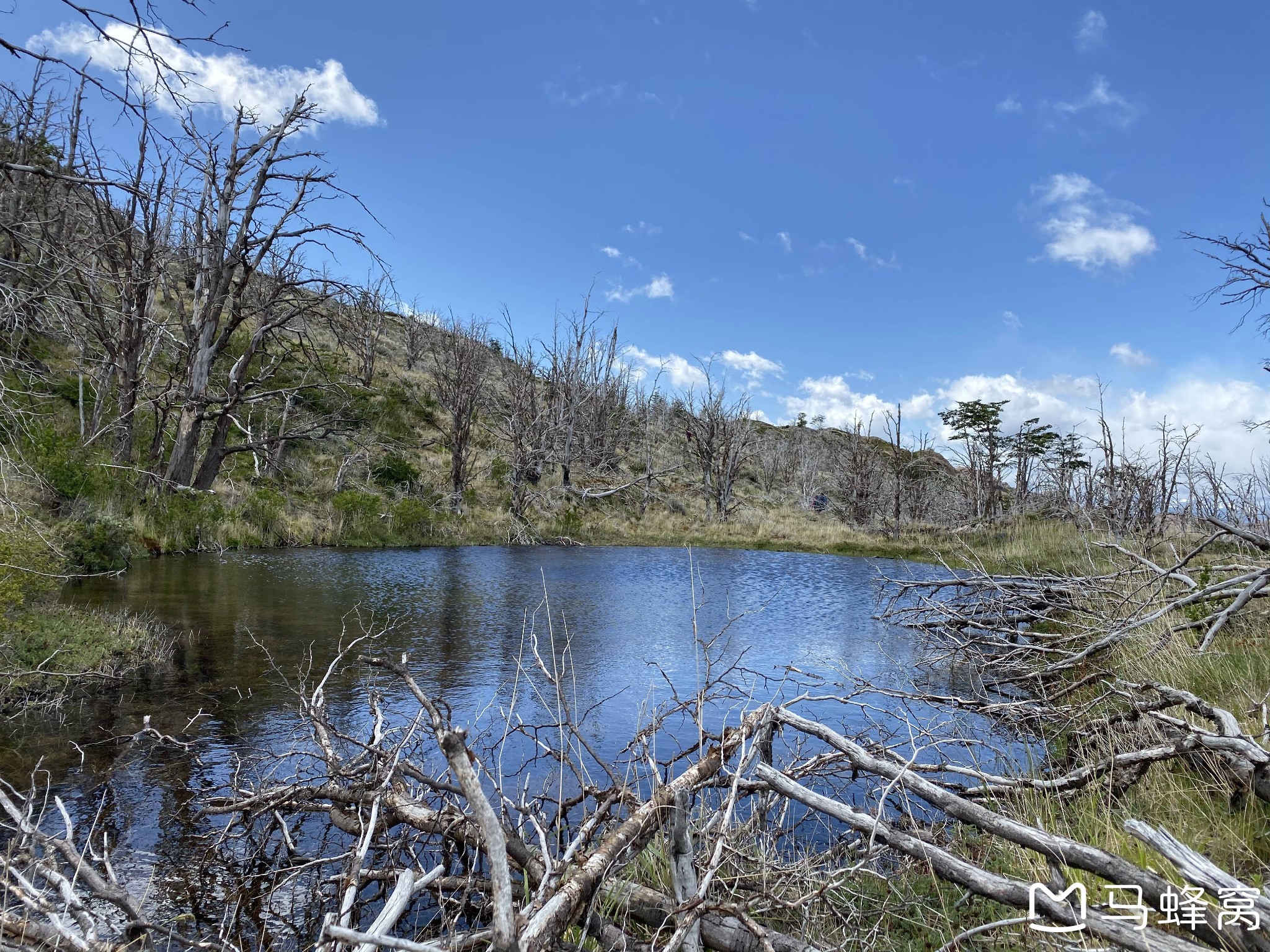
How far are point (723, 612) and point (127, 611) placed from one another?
8882mm

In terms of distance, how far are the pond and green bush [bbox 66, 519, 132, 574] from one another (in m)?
0.31

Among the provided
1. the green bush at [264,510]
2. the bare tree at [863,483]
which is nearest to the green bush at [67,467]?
the green bush at [264,510]

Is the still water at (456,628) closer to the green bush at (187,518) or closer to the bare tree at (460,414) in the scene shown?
the green bush at (187,518)

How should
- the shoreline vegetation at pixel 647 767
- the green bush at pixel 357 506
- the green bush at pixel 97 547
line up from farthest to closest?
the green bush at pixel 357 506 < the green bush at pixel 97 547 < the shoreline vegetation at pixel 647 767

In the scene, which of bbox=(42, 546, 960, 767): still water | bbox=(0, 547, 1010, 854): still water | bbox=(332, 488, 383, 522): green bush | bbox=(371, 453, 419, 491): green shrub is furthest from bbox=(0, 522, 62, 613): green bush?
bbox=(371, 453, 419, 491): green shrub

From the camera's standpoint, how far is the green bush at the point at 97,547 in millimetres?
10219

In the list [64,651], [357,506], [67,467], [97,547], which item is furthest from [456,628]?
[357,506]

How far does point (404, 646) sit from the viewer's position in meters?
9.13

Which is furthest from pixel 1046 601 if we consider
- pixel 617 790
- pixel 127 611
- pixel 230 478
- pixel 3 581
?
pixel 230 478

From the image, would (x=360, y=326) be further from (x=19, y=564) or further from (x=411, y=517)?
(x=19, y=564)

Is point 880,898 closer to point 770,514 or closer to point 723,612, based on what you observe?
point 723,612

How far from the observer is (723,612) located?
12648 millimetres

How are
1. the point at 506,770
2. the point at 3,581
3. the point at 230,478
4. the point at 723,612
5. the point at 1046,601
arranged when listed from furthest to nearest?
1. the point at 230,478
2. the point at 723,612
3. the point at 1046,601
4. the point at 3,581
5. the point at 506,770

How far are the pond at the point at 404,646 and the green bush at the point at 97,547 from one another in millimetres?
307
